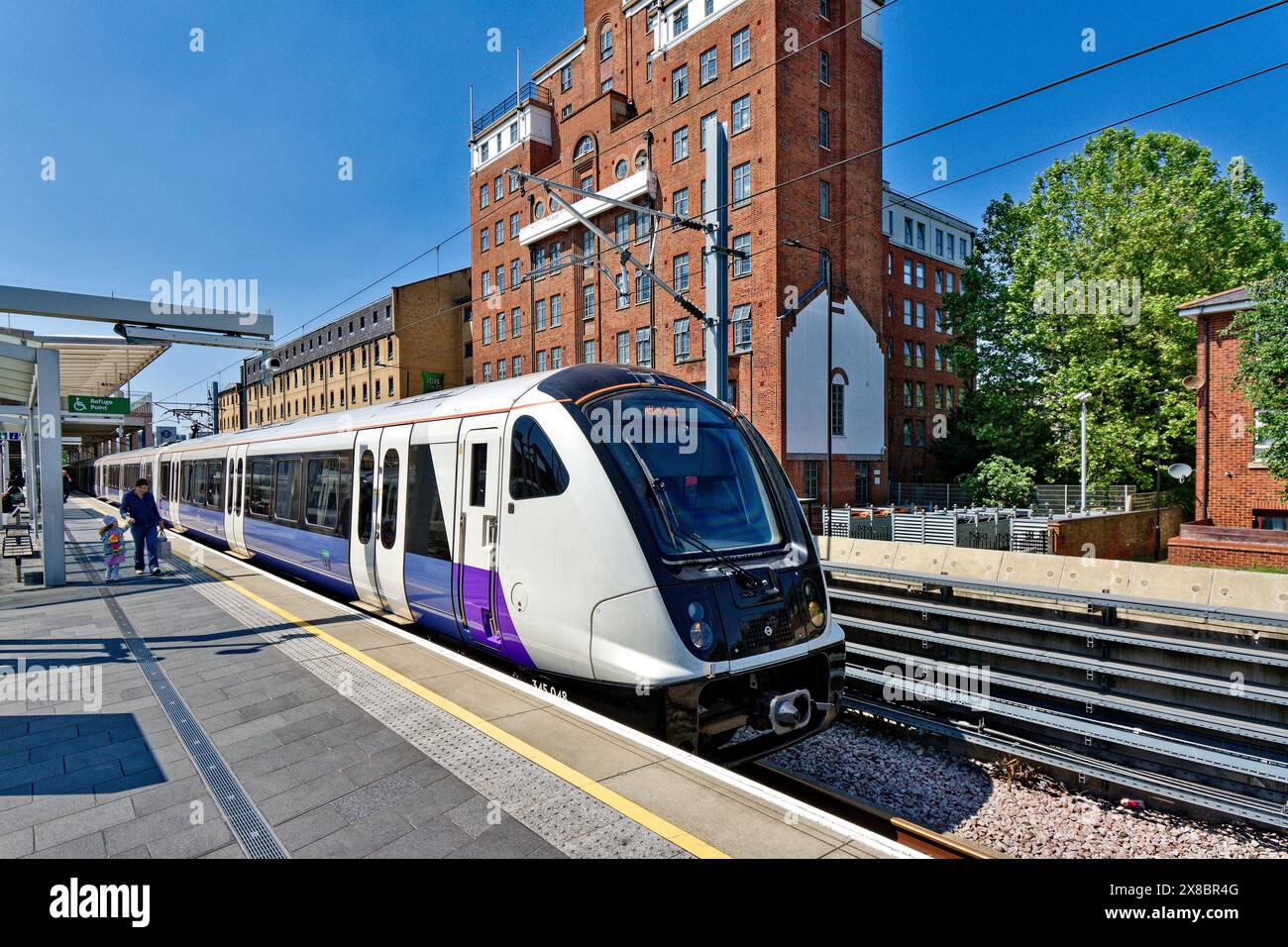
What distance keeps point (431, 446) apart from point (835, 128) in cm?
3081

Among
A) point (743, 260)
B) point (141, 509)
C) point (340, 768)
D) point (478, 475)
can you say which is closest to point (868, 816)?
point (340, 768)

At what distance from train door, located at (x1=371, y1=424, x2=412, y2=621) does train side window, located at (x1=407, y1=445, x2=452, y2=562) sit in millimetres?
164

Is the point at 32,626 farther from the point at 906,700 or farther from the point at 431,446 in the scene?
the point at 906,700

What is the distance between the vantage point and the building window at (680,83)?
3169 centimetres

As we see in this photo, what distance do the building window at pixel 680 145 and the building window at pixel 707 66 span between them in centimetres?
211

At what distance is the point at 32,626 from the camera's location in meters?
8.50

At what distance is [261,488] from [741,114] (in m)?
25.8

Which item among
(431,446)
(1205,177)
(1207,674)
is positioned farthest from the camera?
(1205,177)

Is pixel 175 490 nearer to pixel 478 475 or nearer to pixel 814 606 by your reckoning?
pixel 478 475

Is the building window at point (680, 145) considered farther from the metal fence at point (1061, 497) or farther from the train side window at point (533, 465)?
the train side window at point (533, 465)

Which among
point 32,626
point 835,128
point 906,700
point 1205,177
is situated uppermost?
point 835,128

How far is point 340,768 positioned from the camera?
169 inches

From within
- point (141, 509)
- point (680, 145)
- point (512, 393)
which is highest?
point (680, 145)
